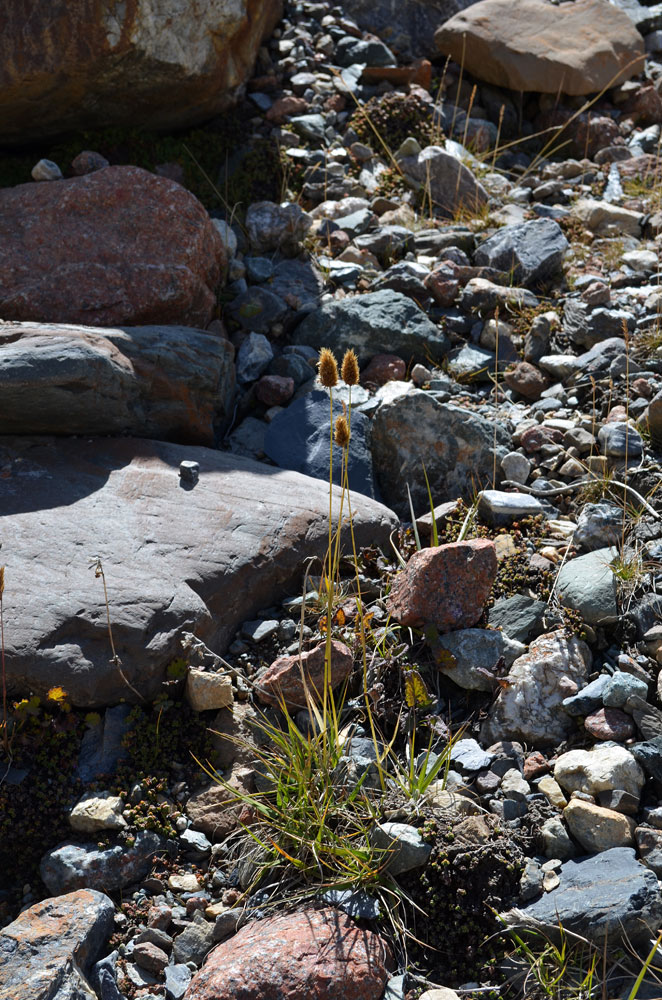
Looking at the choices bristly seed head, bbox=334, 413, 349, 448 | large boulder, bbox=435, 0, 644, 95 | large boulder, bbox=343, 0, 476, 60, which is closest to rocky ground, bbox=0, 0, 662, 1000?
bristly seed head, bbox=334, 413, 349, 448

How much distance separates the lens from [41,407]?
477 centimetres

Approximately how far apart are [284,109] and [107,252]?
3.32 meters

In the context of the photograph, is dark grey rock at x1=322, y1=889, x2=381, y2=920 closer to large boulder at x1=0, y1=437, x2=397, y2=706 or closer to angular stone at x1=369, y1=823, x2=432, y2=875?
angular stone at x1=369, y1=823, x2=432, y2=875

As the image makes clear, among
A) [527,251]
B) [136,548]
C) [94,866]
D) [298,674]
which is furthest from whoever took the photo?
[527,251]

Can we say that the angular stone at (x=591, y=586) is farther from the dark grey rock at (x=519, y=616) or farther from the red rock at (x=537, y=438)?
the red rock at (x=537, y=438)

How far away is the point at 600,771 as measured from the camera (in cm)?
364

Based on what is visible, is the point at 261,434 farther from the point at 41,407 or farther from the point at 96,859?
the point at 96,859

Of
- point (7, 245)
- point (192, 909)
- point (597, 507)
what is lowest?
point (192, 909)

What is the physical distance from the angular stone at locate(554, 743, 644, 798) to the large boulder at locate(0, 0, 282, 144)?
18.1ft

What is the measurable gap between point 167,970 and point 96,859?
0.51 meters

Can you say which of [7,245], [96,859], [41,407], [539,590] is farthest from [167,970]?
[7,245]

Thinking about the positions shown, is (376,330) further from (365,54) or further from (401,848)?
(365,54)

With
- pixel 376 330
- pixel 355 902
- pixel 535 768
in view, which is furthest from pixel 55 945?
pixel 376 330

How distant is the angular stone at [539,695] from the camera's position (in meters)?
4.02
